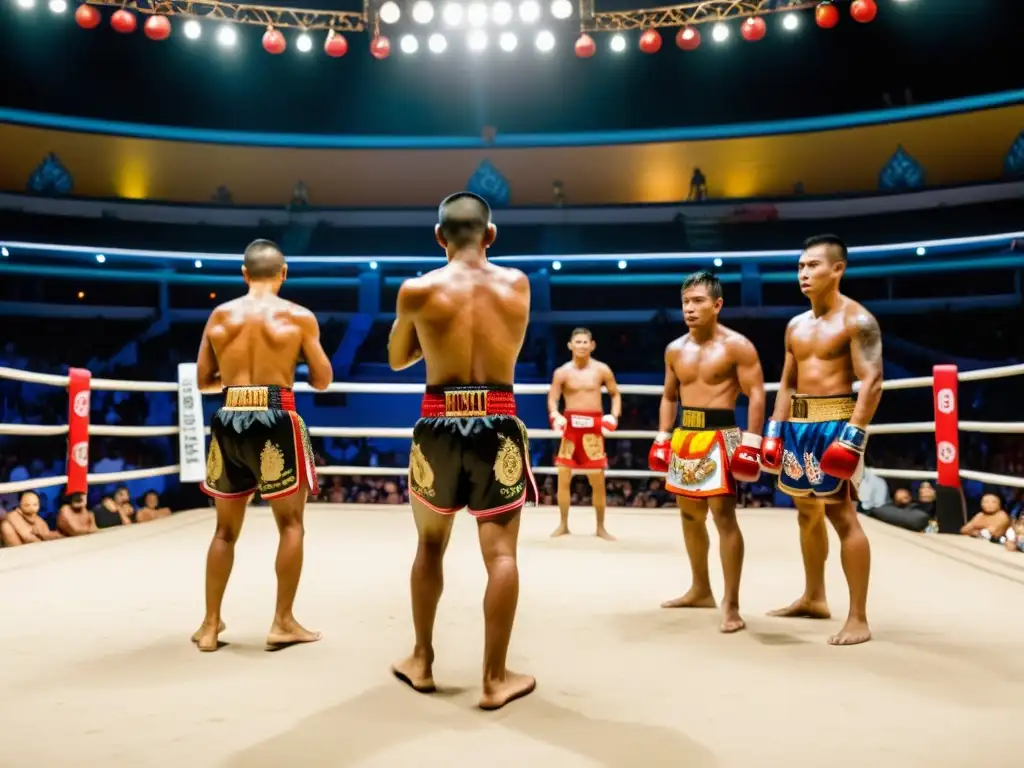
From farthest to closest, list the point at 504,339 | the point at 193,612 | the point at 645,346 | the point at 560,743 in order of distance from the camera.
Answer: the point at 645,346, the point at 193,612, the point at 504,339, the point at 560,743

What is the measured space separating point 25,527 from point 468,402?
3.44 metres

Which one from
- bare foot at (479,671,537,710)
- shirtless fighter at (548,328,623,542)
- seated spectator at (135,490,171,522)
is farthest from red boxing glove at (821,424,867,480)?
seated spectator at (135,490,171,522)

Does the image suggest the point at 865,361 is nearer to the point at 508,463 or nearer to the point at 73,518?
the point at 508,463

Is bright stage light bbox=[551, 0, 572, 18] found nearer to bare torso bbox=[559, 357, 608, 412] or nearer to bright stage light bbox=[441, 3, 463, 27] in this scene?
bright stage light bbox=[441, 3, 463, 27]

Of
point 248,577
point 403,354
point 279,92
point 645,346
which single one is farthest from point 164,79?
point 403,354

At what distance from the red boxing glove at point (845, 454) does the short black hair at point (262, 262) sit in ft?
6.17

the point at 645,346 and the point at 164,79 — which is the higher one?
the point at 164,79

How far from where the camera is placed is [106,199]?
522 inches

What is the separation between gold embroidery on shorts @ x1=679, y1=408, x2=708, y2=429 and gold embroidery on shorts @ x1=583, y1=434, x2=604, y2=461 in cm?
198

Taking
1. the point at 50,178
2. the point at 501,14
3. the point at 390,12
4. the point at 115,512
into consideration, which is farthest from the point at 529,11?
the point at 50,178

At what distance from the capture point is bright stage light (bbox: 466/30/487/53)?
8180 mm

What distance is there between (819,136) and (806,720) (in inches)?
561

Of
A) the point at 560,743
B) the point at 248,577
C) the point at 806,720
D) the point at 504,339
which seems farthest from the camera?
the point at 248,577

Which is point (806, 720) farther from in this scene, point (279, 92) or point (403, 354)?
point (279, 92)
